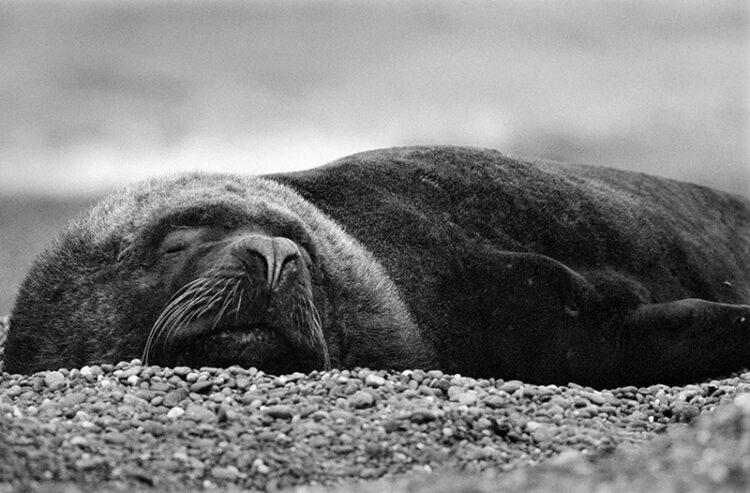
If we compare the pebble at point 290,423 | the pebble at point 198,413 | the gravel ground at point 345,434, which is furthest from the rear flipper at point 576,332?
the pebble at point 198,413

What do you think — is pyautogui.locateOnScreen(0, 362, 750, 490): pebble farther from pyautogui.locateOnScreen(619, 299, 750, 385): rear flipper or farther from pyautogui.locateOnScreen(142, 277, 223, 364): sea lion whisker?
pyautogui.locateOnScreen(619, 299, 750, 385): rear flipper

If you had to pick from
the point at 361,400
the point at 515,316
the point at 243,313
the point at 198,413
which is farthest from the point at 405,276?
the point at 198,413

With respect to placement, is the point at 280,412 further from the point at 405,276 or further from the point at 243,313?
the point at 405,276

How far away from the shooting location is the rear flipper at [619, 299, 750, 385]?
348 inches

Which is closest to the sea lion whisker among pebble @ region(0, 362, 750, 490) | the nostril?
pebble @ region(0, 362, 750, 490)

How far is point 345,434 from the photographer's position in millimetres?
5789

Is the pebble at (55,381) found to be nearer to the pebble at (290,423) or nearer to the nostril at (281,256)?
the pebble at (290,423)


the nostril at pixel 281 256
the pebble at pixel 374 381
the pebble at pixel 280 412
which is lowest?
the pebble at pixel 374 381

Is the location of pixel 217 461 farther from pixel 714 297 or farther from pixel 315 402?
pixel 714 297

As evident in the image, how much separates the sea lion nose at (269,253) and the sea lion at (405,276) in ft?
0.04

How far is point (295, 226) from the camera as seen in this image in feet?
25.7

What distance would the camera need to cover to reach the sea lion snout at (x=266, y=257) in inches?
264

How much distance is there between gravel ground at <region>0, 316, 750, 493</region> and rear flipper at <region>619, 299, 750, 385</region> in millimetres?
1277

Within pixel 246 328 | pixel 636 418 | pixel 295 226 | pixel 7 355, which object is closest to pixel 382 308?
pixel 295 226
